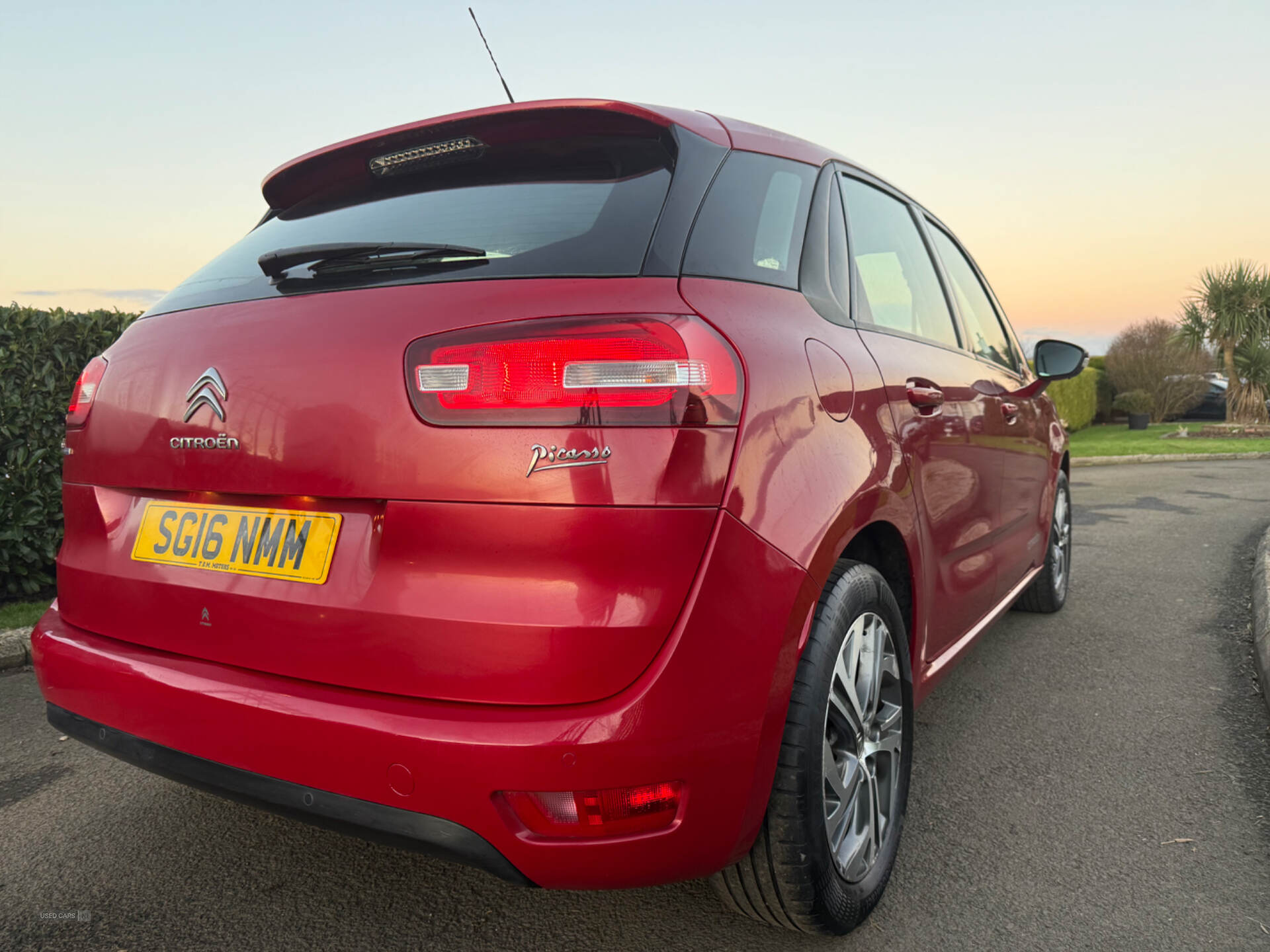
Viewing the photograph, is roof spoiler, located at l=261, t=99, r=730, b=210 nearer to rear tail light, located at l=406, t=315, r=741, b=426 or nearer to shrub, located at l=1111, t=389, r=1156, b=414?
rear tail light, located at l=406, t=315, r=741, b=426

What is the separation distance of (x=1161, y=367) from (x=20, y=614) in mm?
22934

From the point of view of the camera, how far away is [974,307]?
3.43m

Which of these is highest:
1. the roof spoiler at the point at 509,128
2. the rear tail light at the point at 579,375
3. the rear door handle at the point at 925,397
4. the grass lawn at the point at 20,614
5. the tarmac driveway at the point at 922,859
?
the roof spoiler at the point at 509,128

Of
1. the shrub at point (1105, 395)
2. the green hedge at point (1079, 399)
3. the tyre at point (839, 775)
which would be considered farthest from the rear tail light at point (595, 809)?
the shrub at point (1105, 395)

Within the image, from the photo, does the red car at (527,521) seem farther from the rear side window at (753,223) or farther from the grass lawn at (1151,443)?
the grass lawn at (1151,443)

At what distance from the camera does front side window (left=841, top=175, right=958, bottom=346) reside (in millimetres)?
2389

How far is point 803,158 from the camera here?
2268mm

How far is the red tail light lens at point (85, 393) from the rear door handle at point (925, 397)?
1837 millimetres

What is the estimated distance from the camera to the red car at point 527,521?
4.83ft

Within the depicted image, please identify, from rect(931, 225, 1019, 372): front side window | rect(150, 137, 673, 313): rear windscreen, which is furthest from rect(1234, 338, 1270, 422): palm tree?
rect(150, 137, 673, 313): rear windscreen

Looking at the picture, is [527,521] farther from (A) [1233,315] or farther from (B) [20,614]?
(A) [1233,315]

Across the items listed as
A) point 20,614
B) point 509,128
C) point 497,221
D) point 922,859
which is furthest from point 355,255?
point 20,614

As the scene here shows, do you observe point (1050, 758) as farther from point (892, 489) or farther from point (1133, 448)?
point (1133, 448)

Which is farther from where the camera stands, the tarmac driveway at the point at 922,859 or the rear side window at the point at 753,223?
the tarmac driveway at the point at 922,859
